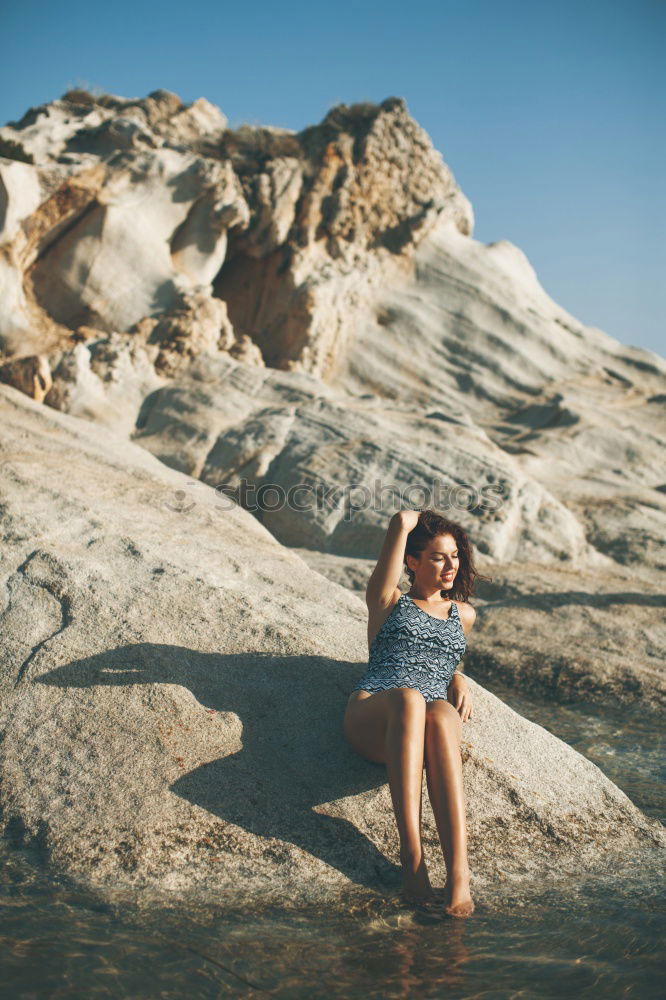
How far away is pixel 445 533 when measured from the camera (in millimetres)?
4172

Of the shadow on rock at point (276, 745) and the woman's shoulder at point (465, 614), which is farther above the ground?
the woman's shoulder at point (465, 614)

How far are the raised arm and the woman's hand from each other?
1.63 ft

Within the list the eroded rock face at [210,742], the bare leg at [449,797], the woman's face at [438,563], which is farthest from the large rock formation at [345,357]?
the bare leg at [449,797]

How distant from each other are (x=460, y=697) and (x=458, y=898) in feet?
3.33

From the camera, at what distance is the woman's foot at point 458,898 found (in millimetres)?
3111

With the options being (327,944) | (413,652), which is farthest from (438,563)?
(327,944)

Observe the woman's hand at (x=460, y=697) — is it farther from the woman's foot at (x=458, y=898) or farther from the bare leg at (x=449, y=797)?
the woman's foot at (x=458, y=898)

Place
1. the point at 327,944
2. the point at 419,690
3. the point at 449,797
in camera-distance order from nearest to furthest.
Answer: the point at 327,944 < the point at 449,797 < the point at 419,690

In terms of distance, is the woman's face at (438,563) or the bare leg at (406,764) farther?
the woman's face at (438,563)

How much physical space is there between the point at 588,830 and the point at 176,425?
7644mm

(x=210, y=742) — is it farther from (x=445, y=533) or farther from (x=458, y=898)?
(x=445, y=533)

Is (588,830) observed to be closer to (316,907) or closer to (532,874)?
(532,874)

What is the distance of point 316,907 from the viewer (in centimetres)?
317

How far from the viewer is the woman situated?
3.23m
